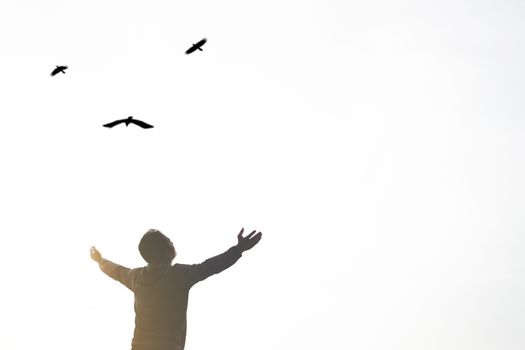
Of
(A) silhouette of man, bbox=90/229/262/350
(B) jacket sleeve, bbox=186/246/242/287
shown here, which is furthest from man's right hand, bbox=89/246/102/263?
(B) jacket sleeve, bbox=186/246/242/287

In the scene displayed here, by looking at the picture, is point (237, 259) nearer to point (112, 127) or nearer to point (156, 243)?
point (156, 243)

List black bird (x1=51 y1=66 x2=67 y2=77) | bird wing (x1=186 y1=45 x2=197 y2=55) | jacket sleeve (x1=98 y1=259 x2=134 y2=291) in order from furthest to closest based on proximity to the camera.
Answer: black bird (x1=51 y1=66 x2=67 y2=77)
bird wing (x1=186 y1=45 x2=197 y2=55)
jacket sleeve (x1=98 y1=259 x2=134 y2=291)

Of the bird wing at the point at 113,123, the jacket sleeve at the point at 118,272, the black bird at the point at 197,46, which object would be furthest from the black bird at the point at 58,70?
the jacket sleeve at the point at 118,272

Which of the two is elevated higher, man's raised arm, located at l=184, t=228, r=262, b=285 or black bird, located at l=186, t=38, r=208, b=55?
black bird, located at l=186, t=38, r=208, b=55

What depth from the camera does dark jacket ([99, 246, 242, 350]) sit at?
5.81m

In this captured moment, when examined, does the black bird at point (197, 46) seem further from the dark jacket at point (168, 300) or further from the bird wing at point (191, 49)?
the dark jacket at point (168, 300)

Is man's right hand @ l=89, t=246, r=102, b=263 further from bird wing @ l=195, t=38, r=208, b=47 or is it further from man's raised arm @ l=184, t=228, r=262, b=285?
bird wing @ l=195, t=38, r=208, b=47

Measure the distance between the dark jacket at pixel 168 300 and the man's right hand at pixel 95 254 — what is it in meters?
0.99

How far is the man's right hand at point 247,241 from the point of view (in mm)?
5984

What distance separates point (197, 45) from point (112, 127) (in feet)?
14.3

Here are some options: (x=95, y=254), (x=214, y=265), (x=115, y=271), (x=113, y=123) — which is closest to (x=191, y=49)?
(x=113, y=123)

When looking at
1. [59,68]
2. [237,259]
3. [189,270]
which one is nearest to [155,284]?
[189,270]

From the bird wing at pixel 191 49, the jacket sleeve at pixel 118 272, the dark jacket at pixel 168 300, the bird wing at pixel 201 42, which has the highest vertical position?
the bird wing at pixel 201 42

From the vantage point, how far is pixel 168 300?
5.85 meters
